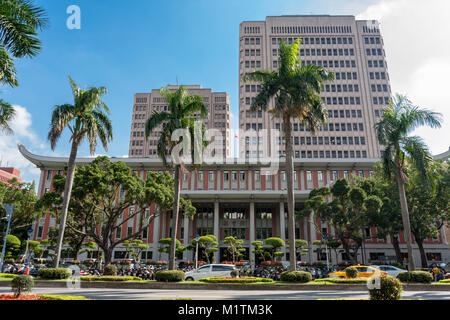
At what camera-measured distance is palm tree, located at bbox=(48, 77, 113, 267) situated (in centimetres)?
2067

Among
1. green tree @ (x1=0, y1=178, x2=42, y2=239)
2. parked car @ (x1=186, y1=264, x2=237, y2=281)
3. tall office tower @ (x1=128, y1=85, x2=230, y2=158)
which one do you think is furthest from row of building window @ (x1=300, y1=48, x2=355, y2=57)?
parked car @ (x1=186, y1=264, x2=237, y2=281)

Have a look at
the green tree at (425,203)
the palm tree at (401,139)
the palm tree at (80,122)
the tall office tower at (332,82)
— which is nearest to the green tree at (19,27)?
the palm tree at (80,122)

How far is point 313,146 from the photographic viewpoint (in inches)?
2822

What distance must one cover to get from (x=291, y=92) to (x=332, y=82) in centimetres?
5681

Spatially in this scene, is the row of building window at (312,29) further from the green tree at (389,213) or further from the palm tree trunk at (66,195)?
the palm tree trunk at (66,195)

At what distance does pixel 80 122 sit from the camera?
21562mm

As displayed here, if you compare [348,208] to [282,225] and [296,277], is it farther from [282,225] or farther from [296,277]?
[296,277]

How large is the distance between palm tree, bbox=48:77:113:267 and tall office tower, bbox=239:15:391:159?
1994 inches

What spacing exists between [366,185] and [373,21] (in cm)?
6539

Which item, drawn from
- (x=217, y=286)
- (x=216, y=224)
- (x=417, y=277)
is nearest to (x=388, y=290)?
(x=217, y=286)

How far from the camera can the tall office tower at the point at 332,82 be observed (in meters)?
71.6

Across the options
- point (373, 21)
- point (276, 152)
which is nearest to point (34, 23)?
point (276, 152)

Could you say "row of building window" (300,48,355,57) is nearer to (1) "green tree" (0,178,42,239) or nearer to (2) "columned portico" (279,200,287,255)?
(2) "columned portico" (279,200,287,255)

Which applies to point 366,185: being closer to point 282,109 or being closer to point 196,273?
point 282,109
